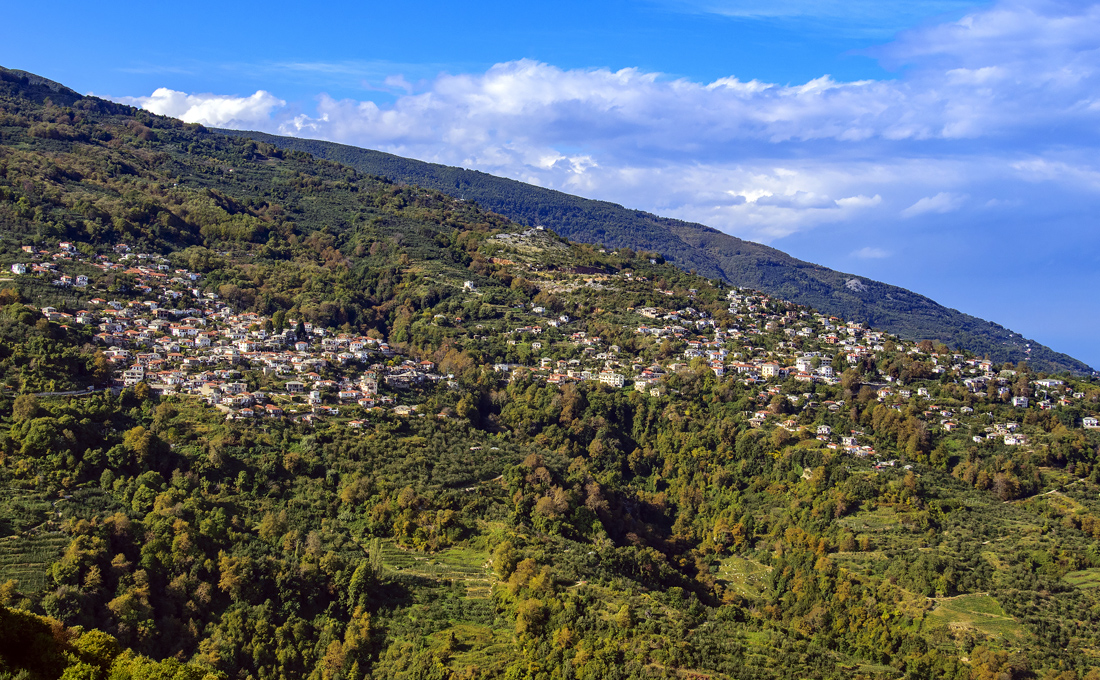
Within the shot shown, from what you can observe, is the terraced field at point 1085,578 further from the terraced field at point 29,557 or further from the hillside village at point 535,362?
the terraced field at point 29,557

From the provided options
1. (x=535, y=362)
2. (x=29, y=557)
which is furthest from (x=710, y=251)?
(x=29, y=557)

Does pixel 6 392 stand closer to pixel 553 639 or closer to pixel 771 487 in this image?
pixel 553 639

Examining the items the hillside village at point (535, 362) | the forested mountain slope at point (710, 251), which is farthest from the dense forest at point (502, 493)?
the forested mountain slope at point (710, 251)

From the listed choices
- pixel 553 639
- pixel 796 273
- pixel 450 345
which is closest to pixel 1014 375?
pixel 450 345

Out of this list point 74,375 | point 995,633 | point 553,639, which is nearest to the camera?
point 553,639

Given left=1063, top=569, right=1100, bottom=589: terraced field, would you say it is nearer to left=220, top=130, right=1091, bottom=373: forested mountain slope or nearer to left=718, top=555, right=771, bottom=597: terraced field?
left=718, top=555, right=771, bottom=597: terraced field

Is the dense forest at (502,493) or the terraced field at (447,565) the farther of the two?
the terraced field at (447,565)
